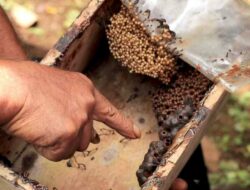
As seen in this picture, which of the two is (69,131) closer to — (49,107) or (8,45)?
(49,107)

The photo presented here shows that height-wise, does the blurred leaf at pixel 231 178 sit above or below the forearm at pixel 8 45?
below

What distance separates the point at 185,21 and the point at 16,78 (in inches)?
23.1

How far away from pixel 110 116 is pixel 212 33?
40cm

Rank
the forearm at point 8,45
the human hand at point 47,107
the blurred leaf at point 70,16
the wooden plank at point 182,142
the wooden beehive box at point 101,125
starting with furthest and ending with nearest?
1. the blurred leaf at point 70,16
2. the forearm at point 8,45
3. the wooden beehive box at point 101,125
4. the wooden plank at point 182,142
5. the human hand at point 47,107

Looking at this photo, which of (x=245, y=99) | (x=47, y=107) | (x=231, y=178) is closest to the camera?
(x=47, y=107)

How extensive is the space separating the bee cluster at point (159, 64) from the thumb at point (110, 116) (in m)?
0.15

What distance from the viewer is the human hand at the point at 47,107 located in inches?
50.8

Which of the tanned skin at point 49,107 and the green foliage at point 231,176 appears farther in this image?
the green foliage at point 231,176

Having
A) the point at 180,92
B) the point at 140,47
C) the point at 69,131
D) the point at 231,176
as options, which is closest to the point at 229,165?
the point at 231,176

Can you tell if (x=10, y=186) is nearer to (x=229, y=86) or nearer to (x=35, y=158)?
(x=35, y=158)

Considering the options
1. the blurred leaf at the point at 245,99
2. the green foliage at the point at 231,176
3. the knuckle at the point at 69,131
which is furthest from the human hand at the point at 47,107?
the blurred leaf at the point at 245,99

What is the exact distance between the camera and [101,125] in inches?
69.9

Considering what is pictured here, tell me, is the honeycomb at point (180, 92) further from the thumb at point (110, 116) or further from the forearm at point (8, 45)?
the forearm at point (8, 45)

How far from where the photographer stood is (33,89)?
1.31 metres
